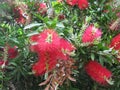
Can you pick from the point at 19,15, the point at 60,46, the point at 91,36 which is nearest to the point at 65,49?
the point at 60,46

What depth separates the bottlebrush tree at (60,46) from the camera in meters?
1.35

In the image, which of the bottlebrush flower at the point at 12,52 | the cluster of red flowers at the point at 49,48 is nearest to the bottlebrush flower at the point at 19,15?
the bottlebrush flower at the point at 12,52

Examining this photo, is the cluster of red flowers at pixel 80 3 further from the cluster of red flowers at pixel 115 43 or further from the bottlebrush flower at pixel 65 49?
the bottlebrush flower at pixel 65 49

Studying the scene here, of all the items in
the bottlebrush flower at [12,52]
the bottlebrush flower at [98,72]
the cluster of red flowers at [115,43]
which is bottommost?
the bottlebrush flower at [98,72]

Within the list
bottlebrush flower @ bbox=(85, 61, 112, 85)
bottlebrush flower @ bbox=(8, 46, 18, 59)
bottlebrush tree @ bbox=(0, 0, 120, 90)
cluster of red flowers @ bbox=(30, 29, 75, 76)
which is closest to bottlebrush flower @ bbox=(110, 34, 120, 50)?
bottlebrush tree @ bbox=(0, 0, 120, 90)

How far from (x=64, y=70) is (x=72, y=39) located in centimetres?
15

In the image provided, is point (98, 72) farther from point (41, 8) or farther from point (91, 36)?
point (41, 8)

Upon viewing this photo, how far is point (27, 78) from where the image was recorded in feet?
5.33

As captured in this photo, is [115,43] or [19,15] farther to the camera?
[19,15]

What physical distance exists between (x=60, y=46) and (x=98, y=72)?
0.83ft

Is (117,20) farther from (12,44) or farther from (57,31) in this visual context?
(12,44)

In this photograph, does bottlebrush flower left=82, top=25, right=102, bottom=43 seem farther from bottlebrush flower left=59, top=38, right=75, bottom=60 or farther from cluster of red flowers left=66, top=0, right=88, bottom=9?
cluster of red flowers left=66, top=0, right=88, bottom=9

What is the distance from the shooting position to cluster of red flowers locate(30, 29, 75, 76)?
4.16ft

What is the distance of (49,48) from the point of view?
1.27 m
